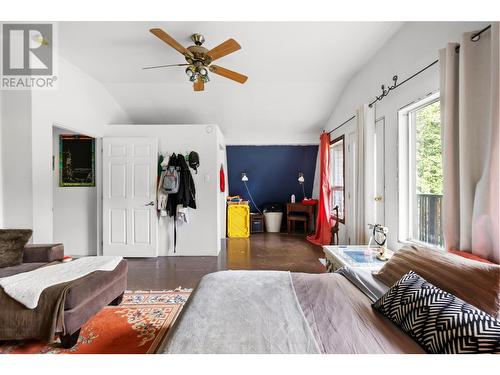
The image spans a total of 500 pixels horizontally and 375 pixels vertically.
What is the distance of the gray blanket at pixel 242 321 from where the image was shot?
32.4 inches

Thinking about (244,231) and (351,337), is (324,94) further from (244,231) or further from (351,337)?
(351,337)

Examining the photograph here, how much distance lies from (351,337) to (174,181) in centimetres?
298

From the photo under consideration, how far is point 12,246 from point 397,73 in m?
3.93

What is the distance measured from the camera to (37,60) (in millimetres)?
2322

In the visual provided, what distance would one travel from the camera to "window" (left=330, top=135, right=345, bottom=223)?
3.96 metres

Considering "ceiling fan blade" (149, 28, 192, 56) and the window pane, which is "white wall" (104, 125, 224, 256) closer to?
"ceiling fan blade" (149, 28, 192, 56)

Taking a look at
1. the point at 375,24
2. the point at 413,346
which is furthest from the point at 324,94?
the point at 413,346

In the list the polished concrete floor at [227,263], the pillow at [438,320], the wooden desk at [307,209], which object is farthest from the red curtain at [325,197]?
the pillow at [438,320]

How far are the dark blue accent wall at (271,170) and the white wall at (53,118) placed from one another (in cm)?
276

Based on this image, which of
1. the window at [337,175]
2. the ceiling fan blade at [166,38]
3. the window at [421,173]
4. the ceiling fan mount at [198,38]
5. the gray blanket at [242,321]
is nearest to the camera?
the gray blanket at [242,321]

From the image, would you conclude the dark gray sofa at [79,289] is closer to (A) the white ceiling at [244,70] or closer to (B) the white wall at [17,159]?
(B) the white wall at [17,159]

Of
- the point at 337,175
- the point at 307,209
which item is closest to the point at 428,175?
the point at 337,175

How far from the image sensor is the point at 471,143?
132 cm

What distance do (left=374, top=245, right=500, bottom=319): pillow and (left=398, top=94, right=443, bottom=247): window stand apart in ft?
2.89
